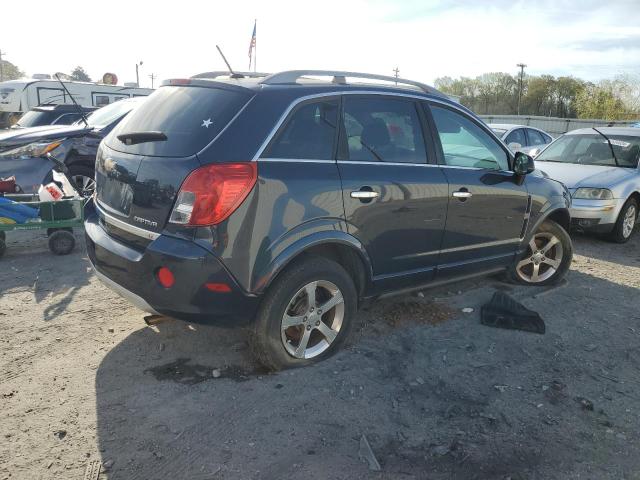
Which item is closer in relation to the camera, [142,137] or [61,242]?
[142,137]

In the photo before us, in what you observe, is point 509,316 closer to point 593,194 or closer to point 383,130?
point 383,130

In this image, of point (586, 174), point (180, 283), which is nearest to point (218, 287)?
point (180, 283)

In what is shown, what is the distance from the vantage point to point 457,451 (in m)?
2.78

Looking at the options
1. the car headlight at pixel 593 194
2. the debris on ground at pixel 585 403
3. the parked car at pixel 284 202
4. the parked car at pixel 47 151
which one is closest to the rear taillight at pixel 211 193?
the parked car at pixel 284 202

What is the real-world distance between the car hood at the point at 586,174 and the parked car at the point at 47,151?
253 inches

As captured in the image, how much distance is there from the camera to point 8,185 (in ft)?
22.4

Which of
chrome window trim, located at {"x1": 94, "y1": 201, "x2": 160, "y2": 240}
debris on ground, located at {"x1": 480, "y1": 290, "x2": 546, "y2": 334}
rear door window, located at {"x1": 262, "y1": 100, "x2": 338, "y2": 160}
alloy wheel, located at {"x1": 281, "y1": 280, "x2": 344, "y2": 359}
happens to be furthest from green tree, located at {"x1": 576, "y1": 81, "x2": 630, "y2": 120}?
chrome window trim, located at {"x1": 94, "y1": 201, "x2": 160, "y2": 240}

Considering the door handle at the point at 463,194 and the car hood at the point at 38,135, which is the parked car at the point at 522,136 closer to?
the door handle at the point at 463,194

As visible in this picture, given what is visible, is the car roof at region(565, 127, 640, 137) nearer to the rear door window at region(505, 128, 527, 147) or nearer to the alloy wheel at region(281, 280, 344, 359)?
the rear door window at region(505, 128, 527, 147)

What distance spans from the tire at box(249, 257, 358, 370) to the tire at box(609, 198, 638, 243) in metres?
5.54

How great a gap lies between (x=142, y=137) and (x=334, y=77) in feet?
4.57

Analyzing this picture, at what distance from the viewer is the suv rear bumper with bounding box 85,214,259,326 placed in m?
2.95

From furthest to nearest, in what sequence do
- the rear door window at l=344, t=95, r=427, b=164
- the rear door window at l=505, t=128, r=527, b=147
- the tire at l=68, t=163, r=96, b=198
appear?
the rear door window at l=505, t=128, r=527, b=147 → the tire at l=68, t=163, r=96, b=198 → the rear door window at l=344, t=95, r=427, b=164

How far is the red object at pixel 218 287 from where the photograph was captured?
9.81 feet
